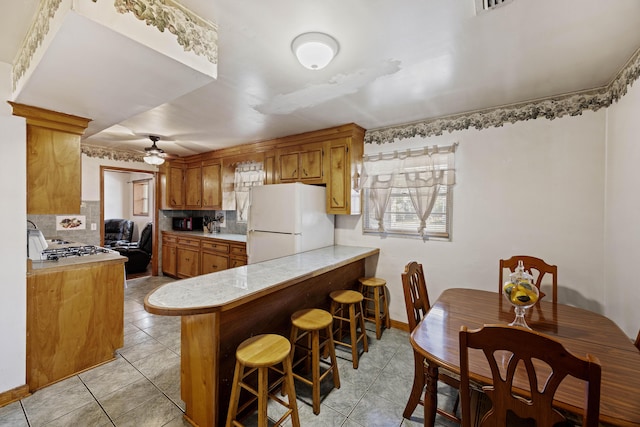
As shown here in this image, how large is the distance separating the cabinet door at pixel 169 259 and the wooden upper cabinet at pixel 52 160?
9.86ft

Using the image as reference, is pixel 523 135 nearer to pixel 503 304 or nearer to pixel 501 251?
pixel 501 251

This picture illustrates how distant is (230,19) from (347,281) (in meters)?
2.49

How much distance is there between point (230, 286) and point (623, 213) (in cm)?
274

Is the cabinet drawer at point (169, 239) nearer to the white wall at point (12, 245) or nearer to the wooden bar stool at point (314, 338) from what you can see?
the white wall at point (12, 245)

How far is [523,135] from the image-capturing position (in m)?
2.42

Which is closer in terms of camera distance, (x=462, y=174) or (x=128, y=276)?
(x=462, y=174)

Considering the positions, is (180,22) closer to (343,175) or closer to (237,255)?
(343,175)

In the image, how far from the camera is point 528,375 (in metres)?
0.90

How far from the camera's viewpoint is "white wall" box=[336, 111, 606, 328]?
2.18 meters

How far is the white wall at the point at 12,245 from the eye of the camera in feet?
5.96

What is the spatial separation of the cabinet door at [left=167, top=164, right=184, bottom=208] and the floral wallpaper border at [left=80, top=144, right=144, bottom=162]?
1.91ft

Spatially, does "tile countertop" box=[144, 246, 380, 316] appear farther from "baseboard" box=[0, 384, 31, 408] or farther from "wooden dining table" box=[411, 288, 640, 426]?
"baseboard" box=[0, 384, 31, 408]

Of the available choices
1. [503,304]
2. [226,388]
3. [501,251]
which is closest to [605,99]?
[501,251]

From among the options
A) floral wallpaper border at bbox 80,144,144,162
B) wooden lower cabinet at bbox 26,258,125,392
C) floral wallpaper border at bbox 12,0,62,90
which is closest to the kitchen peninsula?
wooden lower cabinet at bbox 26,258,125,392
